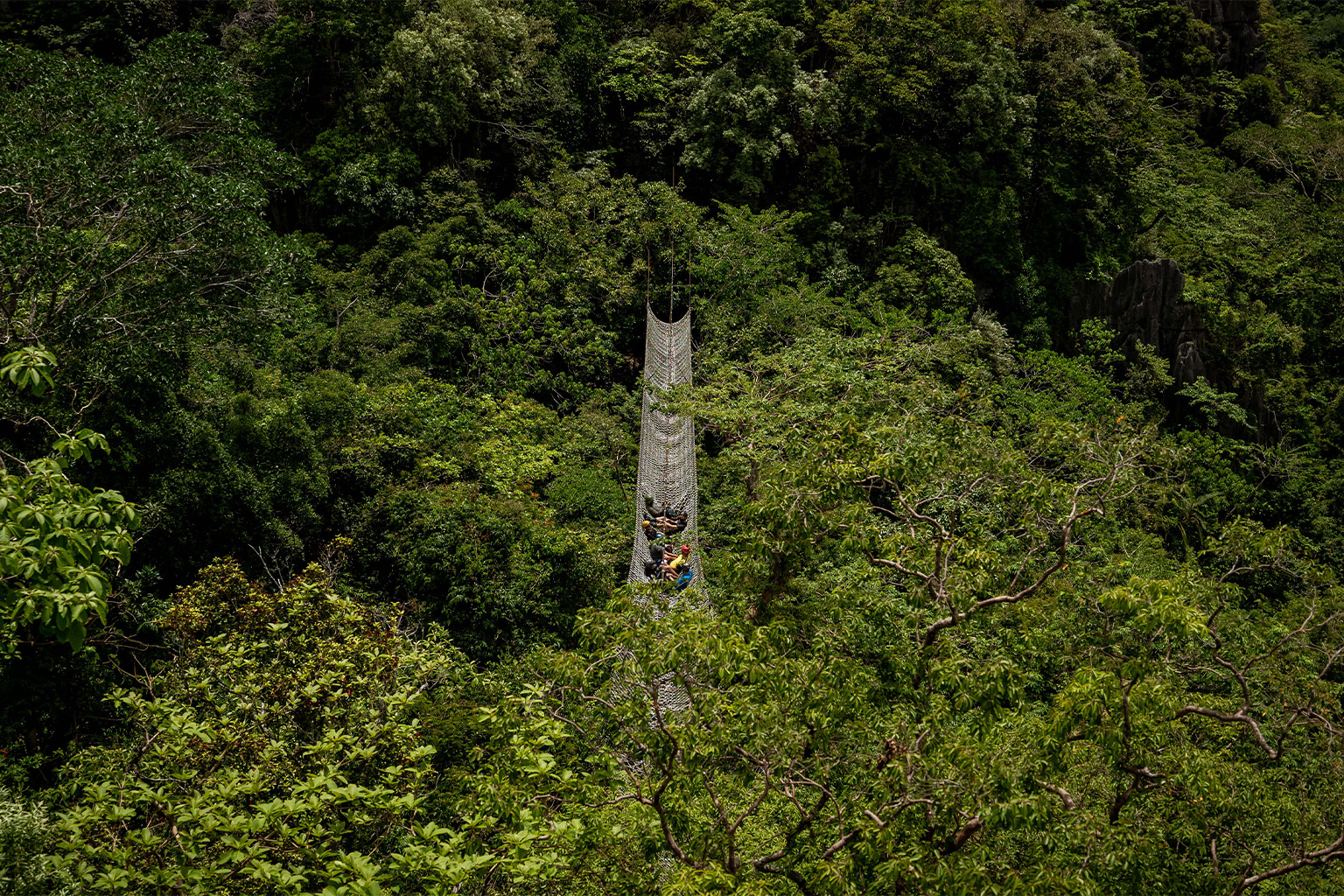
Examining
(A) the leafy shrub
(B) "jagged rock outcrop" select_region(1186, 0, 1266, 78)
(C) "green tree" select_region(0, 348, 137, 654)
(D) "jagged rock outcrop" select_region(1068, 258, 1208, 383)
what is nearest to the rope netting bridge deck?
(A) the leafy shrub

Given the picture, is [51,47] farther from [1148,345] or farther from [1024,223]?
[1148,345]

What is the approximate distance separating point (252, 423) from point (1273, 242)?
70.5 feet

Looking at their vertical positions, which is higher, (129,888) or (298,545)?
(129,888)

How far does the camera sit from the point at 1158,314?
18.8 metres

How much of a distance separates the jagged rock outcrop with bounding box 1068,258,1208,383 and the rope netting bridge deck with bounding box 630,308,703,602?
9.74 m

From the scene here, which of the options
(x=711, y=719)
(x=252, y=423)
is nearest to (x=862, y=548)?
(x=711, y=719)

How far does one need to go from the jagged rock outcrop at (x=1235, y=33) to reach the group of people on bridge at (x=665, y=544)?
2542cm

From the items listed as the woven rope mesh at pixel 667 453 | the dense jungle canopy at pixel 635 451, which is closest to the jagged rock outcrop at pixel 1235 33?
the dense jungle canopy at pixel 635 451

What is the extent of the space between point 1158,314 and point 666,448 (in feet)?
39.5

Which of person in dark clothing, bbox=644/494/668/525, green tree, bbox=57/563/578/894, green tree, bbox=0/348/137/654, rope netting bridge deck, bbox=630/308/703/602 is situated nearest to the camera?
green tree, bbox=0/348/137/654

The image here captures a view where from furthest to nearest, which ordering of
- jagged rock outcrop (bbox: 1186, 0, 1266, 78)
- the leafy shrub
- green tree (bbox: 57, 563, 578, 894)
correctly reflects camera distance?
jagged rock outcrop (bbox: 1186, 0, 1266, 78), the leafy shrub, green tree (bbox: 57, 563, 578, 894)

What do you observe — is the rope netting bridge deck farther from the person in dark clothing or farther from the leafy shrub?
the leafy shrub

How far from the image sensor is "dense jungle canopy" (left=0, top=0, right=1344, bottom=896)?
4402 mm

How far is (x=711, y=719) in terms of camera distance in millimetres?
4469
